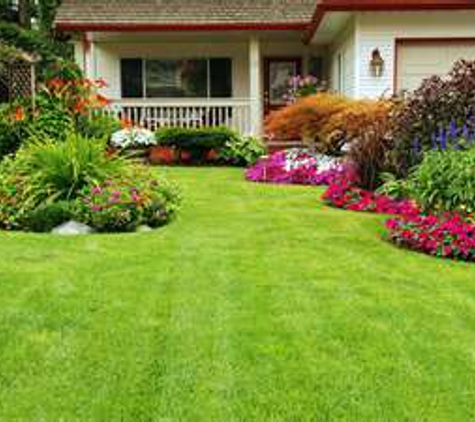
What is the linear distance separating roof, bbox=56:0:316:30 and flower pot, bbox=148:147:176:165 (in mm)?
3185

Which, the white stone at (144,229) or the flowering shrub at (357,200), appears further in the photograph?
the flowering shrub at (357,200)

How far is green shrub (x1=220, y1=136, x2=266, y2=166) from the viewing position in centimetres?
1534

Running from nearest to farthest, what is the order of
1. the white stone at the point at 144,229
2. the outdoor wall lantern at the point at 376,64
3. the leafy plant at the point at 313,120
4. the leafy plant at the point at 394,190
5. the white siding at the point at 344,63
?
the white stone at the point at 144,229, the leafy plant at the point at 394,190, the leafy plant at the point at 313,120, the outdoor wall lantern at the point at 376,64, the white siding at the point at 344,63

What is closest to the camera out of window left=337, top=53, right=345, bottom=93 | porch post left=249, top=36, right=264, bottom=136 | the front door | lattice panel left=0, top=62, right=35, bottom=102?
lattice panel left=0, top=62, right=35, bottom=102

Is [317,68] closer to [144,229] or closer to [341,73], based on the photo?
[341,73]

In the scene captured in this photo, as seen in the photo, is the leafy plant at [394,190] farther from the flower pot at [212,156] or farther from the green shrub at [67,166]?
the flower pot at [212,156]

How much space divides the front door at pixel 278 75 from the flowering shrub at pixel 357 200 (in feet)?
30.9

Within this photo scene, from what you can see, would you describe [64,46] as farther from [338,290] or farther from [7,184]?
[338,290]

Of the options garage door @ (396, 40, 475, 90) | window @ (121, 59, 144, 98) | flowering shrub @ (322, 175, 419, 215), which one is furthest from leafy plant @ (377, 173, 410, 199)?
window @ (121, 59, 144, 98)

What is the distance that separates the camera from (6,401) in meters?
3.47

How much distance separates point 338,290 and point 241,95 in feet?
47.1

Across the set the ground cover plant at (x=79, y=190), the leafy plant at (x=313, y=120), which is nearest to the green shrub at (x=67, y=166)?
the ground cover plant at (x=79, y=190)

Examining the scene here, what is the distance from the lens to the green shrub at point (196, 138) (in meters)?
15.4

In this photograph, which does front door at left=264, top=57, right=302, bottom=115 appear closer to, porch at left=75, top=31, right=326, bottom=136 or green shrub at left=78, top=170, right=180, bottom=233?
porch at left=75, top=31, right=326, bottom=136
